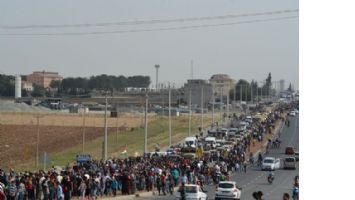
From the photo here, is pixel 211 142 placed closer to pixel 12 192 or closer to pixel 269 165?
pixel 269 165

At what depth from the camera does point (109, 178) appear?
29203 millimetres

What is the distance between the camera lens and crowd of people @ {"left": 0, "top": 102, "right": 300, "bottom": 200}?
24.4 m

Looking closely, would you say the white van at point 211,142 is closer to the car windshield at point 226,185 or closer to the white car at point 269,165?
the white car at point 269,165

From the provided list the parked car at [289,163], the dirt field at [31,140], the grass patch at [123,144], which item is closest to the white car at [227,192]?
the grass patch at [123,144]

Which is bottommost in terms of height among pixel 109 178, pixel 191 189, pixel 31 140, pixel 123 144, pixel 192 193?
pixel 31 140

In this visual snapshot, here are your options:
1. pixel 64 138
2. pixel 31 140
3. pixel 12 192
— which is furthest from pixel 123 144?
pixel 12 192

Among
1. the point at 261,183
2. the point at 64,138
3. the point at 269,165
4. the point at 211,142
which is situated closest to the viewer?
the point at 261,183

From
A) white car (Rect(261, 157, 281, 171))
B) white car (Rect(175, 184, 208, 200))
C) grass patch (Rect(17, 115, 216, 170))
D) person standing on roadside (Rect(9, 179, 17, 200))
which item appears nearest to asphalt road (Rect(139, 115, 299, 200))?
white car (Rect(261, 157, 281, 171))

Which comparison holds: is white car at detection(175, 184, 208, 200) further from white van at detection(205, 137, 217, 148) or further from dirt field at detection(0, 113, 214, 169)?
white van at detection(205, 137, 217, 148)

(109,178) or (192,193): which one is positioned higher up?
(109,178)
